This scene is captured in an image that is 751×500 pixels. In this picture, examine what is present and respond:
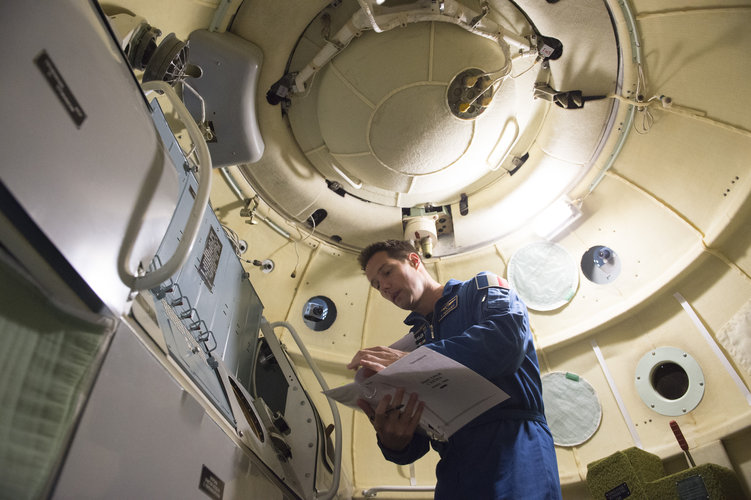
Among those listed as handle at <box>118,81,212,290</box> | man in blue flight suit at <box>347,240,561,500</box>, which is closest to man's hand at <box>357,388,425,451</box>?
man in blue flight suit at <box>347,240,561,500</box>

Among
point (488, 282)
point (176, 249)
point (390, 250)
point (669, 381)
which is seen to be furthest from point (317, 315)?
point (176, 249)

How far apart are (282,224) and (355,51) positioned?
1.44 meters

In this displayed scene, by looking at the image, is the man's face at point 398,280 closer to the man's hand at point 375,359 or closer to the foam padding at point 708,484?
the man's hand at point 375,359

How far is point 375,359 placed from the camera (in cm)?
151

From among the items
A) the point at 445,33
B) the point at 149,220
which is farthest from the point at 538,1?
the point at 149,220

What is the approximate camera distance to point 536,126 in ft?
10.9

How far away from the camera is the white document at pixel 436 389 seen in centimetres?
133

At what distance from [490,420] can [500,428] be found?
0.04m

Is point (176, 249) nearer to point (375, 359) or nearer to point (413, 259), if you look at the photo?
point (375, 359)

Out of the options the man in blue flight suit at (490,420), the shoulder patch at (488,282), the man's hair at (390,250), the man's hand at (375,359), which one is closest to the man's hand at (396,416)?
the man in blue flight suit at (490,420)

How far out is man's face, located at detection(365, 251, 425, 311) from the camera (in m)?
2.29

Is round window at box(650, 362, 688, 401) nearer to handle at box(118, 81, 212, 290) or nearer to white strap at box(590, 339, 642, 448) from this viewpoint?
white strap at box(590, 339, 642, 448)

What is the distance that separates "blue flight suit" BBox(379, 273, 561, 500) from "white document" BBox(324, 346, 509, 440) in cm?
7

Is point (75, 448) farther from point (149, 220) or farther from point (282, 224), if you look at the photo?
point (282, 224)
